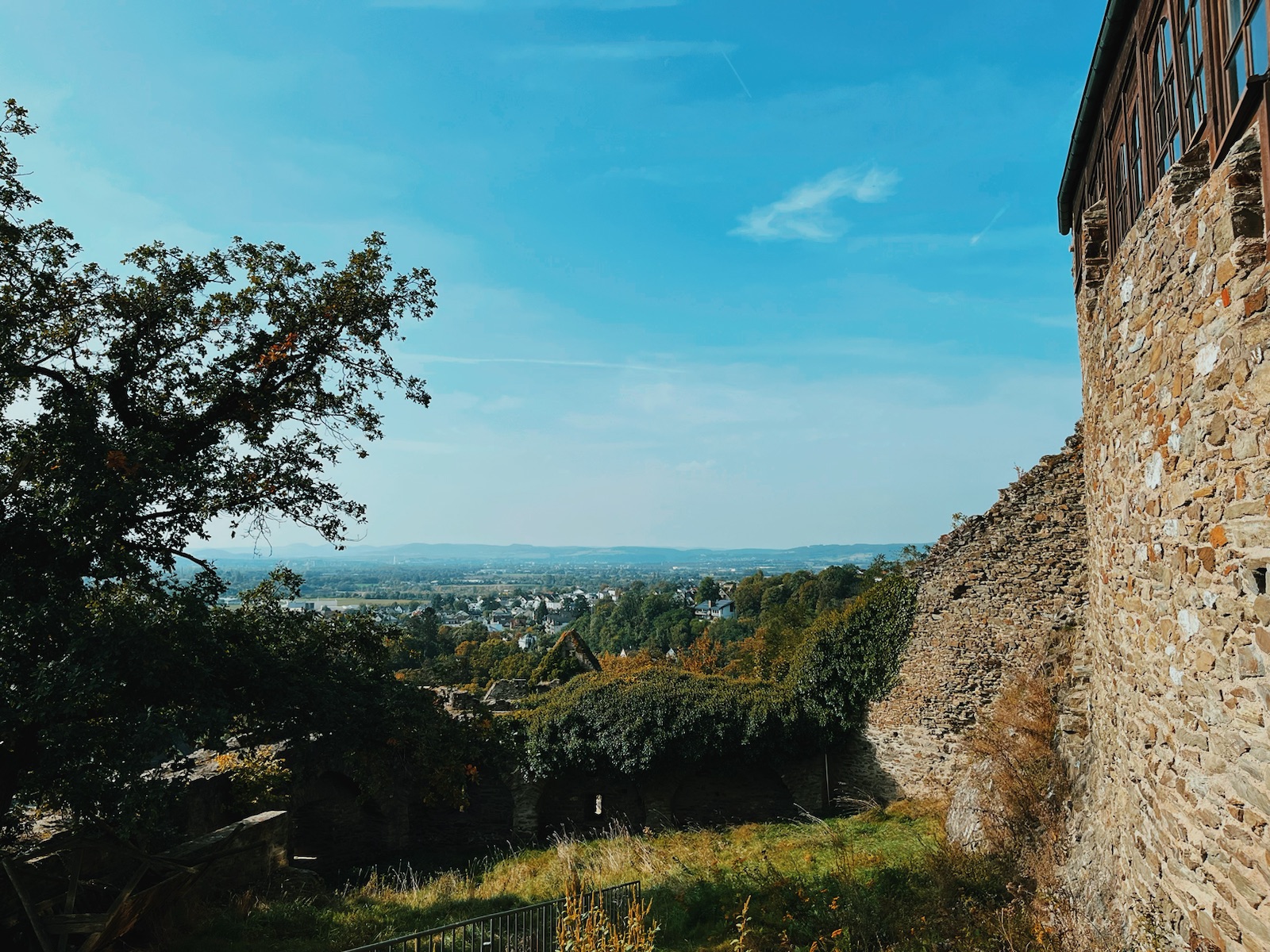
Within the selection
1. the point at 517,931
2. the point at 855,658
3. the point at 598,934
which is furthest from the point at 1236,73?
the point at 855,658

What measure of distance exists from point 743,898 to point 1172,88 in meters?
8.89

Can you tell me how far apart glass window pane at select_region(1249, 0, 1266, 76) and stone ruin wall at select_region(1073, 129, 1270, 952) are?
0.30 m

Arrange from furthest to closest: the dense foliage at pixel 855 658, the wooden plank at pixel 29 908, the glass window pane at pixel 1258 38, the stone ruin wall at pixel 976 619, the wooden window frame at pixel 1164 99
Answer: the dense foliage at pixel 855 658 → the stone ruin wall at pixel 976 619 → the wooden plank at pixel 29 908 → the wooden window frame at pixel 1164 99 → the glass window pane at pixel 1258 38

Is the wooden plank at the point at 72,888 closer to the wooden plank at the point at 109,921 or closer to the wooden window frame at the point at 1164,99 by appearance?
the wooden plank at the point at 109,921

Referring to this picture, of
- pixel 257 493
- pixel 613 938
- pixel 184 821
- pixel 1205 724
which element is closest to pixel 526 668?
pixel 184 821

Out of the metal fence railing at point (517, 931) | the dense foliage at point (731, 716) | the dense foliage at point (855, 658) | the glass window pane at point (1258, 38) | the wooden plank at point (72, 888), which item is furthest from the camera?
the dense foliage at point (731, 716)

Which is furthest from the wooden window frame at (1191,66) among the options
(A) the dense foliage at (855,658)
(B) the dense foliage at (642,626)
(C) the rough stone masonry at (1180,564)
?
(B) the dense foliage at (642,626)

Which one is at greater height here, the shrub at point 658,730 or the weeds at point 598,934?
the weeds at point 598,934

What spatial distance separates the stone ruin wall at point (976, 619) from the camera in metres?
11.8

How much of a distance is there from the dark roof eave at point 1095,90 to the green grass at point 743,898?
7.11 meters

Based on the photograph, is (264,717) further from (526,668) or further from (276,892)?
(526,668)

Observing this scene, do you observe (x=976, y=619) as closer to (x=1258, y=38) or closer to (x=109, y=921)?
(x=1258, y=38)

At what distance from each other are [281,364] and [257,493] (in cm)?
177

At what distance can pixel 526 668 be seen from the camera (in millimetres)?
33281
